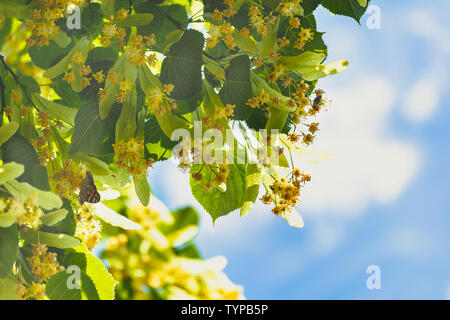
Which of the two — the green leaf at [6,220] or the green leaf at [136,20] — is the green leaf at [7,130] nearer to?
the green leaf at [6,220]

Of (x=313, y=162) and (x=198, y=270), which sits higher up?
(x=198, y=270)

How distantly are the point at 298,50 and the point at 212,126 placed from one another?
0.24 m

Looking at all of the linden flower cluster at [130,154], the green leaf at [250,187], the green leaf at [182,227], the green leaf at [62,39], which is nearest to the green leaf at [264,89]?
the green leaf at [250,187]

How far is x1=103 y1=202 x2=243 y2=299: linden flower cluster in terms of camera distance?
8.32ft

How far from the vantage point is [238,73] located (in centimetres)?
83

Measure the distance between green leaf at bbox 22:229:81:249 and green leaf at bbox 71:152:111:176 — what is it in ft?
0.41

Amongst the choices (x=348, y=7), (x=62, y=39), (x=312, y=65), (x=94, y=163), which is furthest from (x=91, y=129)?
(x=348, y=7)

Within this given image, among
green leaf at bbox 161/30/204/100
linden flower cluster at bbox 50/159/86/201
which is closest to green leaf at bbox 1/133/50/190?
linden flower cluster at bbox 50/159/86/201

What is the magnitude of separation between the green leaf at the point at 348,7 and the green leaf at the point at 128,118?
17.0 inches

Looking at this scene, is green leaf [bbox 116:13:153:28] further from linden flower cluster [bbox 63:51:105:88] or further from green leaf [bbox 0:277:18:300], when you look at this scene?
green leaf [bbox 0:277:18:300]

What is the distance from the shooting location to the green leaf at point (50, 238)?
788mm
